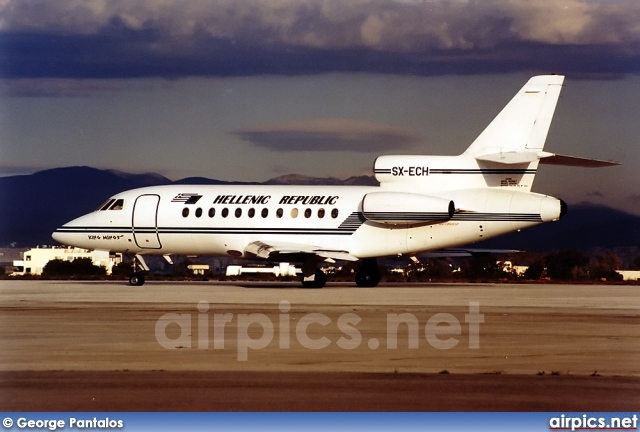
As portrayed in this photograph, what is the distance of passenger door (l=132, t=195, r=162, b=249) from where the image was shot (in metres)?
42.5

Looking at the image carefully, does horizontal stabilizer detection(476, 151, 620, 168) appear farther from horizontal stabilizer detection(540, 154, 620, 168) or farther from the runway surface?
the runway surface

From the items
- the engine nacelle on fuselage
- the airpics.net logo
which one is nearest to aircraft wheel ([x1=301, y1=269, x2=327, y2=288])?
the engine nacelle on fuselage

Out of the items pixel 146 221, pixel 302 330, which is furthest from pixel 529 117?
pixel 302 330

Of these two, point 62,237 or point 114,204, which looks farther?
point 62,237

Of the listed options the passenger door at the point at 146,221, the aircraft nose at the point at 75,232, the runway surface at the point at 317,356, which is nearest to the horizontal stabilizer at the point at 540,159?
the runway surface at the point at 317,356

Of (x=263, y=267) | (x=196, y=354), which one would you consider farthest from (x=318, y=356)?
(x=263, y=267)

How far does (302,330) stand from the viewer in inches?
803

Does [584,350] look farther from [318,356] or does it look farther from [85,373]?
[85,373]

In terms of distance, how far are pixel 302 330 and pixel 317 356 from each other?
4.06 meters

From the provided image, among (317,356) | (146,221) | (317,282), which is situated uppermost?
(146,221)

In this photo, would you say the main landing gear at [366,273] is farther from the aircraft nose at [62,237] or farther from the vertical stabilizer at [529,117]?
the aircraft nose at [62,237]

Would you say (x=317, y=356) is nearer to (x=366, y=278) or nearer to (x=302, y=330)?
(x=302, y=330)

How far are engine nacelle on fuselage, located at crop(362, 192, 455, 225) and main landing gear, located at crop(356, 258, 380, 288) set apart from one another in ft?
8.60

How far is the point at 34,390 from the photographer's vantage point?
12.9 metres
